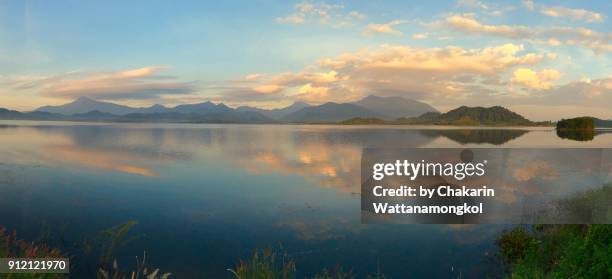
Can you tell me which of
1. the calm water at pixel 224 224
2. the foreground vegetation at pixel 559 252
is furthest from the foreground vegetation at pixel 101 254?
the foreground vegetation at pixel 559 252

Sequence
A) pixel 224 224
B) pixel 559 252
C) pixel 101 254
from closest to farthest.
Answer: pixel 559 252 → pixel 101 254 → pixel 224 224

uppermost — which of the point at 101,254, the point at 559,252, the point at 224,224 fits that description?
the point at 559,252

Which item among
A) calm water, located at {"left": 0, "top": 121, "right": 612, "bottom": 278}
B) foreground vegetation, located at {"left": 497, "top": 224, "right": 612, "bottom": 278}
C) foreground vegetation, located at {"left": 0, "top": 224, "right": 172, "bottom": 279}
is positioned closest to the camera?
foreground vegetation, located at {"left": 497, "top": 224, "right": 612, "bottom": 278}

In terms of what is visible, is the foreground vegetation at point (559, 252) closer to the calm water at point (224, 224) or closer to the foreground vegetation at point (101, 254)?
the calm water at point (224, 224)

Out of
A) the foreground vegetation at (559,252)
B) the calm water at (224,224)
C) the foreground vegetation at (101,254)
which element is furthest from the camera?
the calm water at (224,224)

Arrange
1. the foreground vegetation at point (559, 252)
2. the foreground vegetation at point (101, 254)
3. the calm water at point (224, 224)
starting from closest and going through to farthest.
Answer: the foreground vegetation at point (559, 252), the foreground vegetation at point (101, 254), the calm water at point (224, 224)

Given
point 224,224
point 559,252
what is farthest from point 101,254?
point 559,252

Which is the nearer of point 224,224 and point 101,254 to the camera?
Answer: point 101,254

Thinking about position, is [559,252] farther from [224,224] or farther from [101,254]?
[101,254]

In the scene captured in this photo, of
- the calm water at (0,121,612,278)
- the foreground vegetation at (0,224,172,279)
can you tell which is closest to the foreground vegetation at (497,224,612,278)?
the calm water at (0,121,612,278)

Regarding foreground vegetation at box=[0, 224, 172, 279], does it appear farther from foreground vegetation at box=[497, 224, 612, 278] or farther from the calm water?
foreground vegetation at box=[497, 224, 612, 278]

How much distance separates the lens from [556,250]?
1917 cm

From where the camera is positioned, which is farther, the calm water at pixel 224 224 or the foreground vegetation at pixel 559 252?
the calm water at pixel 224 224

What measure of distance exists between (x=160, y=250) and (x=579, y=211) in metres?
22.5
